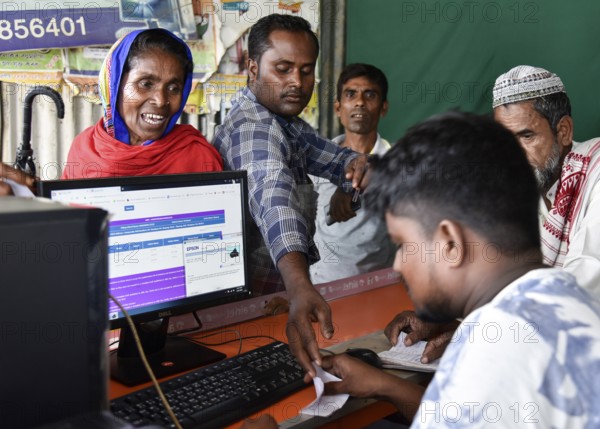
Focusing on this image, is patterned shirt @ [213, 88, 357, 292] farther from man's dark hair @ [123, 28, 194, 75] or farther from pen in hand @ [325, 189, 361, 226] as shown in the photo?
man's dark hair @ [123, 28, 194, 75]

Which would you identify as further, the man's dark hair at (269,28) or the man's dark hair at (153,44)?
the man's dark hair at (269,28)

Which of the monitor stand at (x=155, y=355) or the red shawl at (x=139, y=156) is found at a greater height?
the red shawl at (x=139, y=156)

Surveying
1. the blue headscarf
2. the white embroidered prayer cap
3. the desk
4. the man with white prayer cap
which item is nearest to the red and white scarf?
the man with white prayer cap

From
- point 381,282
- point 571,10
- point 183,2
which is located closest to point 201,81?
point 183,2

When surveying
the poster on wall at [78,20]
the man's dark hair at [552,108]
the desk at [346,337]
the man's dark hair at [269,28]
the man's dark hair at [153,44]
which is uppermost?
the poster on wall at [78,20]

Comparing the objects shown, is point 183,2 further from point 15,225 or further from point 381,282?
point 15,225

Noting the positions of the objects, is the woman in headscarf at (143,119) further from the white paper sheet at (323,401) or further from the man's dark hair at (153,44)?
the white paper sheet at (323,401)

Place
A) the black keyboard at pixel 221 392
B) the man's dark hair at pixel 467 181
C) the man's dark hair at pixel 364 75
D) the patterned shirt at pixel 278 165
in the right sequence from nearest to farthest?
the man's dark hair at pixel 467 181
the black keyboard at pixel 221 392
the patterned shirt at pixel 278 165
the man's dark hair at pixel 364 75

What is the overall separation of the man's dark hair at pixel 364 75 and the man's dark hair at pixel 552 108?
1178mm

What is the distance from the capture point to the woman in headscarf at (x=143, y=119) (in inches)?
73.0

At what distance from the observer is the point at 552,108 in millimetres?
2184

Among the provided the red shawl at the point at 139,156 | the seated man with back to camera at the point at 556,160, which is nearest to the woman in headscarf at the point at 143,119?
the red shawl at the point at 139,156

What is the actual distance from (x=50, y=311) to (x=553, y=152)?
1.91m

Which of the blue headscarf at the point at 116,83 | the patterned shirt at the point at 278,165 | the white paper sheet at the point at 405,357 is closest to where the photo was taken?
the white paper sheet at the point at 405,357
